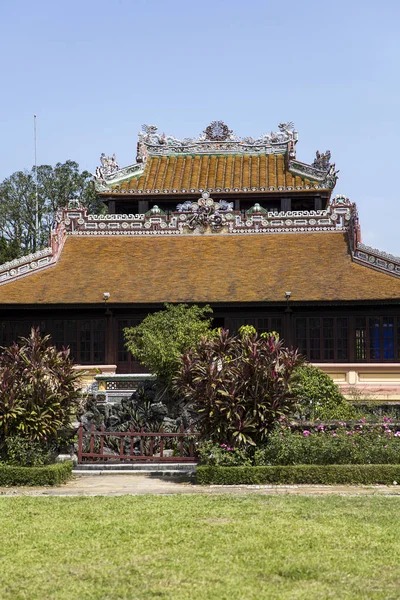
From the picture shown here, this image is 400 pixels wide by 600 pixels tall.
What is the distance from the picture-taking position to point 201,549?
11.1m

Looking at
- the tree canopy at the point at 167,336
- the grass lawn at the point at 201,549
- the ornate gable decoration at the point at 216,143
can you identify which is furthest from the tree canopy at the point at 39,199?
the grass lawn at the point at 201,549

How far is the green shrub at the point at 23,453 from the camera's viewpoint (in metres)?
18.8

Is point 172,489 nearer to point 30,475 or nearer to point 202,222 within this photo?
point 30,475

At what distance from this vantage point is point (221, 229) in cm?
3806

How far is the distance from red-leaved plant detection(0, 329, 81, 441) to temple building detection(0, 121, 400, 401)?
40.0 feet

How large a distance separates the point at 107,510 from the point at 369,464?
6.41m

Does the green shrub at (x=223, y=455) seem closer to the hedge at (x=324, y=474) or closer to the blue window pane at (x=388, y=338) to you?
the hedge at (x=324, y=474)

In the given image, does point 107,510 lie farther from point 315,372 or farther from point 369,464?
point 315,372

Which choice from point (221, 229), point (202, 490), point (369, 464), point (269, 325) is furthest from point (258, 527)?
point (221, 229)

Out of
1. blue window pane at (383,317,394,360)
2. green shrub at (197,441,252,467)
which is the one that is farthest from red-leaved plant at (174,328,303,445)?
blue window pane at (383,317,394,360)

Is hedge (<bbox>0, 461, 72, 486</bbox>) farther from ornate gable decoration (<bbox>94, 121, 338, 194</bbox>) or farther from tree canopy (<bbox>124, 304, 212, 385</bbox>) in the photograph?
ornate gable decoration (<bbox>94, 121, 338, 194</bbox>)

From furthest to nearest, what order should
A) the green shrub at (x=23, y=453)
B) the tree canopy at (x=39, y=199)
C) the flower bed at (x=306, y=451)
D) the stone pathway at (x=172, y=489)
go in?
1. the tree canopy at (x=39, y=199)
2. the green shrub at (x=23, y=453)
3. the flower bed at (x=306, y=451)
4. the stone pathway at (x=172, y=489)

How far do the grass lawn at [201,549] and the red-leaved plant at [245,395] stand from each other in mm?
3593

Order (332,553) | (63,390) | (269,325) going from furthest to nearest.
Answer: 1. (269,325)
2. (63,390)
3. (332,553)
